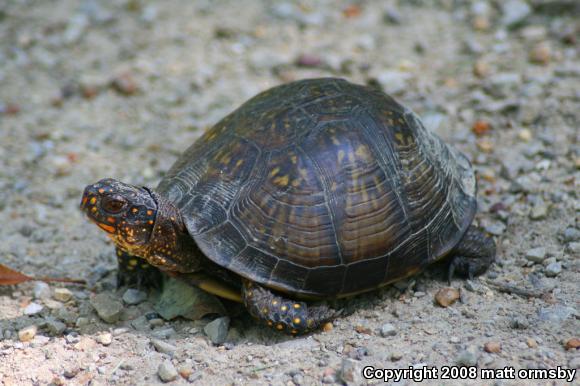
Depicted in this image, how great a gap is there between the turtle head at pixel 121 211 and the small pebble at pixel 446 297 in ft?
5.60

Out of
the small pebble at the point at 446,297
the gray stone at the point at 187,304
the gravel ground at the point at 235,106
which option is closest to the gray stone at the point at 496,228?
the gravel ground at the point at 235,106

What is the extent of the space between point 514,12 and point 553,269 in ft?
11.7

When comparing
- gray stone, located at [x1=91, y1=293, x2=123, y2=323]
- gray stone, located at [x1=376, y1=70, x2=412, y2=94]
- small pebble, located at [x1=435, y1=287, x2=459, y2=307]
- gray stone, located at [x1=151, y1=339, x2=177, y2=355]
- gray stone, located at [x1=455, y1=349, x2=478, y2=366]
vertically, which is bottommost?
gray stone, located at [x1=91, y1=293, x2=123, y2=323]

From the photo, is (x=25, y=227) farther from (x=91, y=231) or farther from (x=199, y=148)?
(x=199, y=148)

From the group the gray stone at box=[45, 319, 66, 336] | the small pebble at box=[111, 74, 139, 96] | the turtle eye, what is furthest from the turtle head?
the small pebble at box=[111, 74, 139, 96]

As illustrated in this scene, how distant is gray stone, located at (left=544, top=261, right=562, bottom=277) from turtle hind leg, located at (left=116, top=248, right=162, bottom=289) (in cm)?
240

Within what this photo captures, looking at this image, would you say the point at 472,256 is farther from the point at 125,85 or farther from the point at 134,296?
the point at 125,85

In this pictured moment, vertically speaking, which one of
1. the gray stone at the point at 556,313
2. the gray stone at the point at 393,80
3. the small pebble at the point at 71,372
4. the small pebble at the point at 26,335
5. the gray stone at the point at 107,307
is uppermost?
the gray stone at the point at 393,80

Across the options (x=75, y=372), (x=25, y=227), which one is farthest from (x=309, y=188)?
(x=25, y=227)

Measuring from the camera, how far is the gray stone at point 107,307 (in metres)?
3.81

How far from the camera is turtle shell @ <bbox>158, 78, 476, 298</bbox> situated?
11.6 ft

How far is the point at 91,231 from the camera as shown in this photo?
4.77m

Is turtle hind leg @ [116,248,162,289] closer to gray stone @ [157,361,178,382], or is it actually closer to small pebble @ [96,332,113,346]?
small pebble @ [96,332,113,346]

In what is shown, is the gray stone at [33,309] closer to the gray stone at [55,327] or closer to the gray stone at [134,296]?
the gray stone at [55,327]
